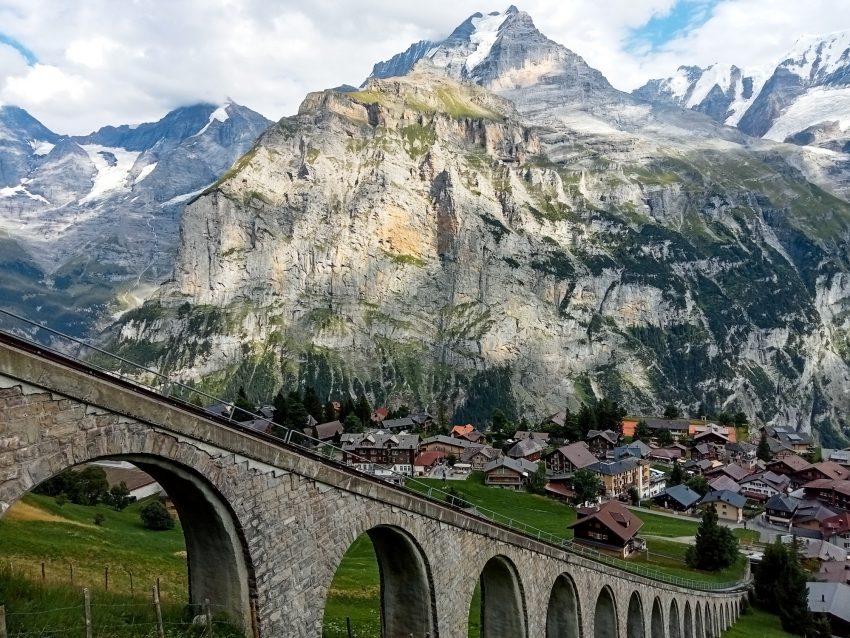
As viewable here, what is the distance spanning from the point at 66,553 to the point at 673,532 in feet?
244

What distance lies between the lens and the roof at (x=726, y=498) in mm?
91188

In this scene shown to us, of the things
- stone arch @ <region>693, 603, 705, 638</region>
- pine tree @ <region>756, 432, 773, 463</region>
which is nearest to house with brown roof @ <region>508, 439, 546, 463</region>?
pine tree @ <region>756, 432, 773, 463</region>

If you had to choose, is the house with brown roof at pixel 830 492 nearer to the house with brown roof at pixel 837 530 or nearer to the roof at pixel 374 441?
the house with brown roof at pixel 837 530

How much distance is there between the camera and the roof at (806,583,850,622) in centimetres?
5831

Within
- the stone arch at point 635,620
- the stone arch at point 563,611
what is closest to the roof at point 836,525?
the stone arch at point 635,620

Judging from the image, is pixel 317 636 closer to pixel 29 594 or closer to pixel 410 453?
pixel 29 594

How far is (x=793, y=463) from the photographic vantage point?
4353 inches

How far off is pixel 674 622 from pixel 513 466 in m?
46.3

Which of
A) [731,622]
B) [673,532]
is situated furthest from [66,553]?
[673,532]

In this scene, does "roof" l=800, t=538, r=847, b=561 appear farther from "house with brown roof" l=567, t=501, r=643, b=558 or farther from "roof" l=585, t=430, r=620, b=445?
"roof" l=585, t=430, r=620, b=445

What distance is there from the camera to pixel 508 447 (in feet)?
381

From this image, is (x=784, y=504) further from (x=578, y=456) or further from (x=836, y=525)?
(x=578, y=456)

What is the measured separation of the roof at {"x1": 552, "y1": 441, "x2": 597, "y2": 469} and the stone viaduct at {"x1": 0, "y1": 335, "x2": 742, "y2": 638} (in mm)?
72158

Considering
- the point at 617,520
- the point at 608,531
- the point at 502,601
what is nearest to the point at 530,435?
the point at 617,520
